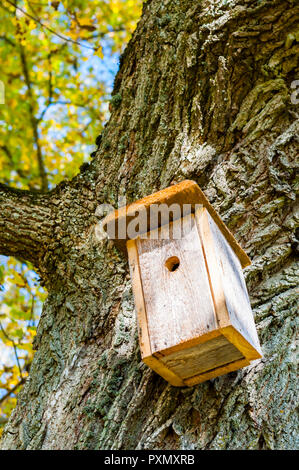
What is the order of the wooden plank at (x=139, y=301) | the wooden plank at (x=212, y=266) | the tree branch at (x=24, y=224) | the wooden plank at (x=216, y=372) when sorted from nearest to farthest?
the wooden plank at (x=212, y=266) → the wooden plank at (x=139, y=301) → the wooden plank at (x=216, y=372) → the tree branch at (x=24, y=224)

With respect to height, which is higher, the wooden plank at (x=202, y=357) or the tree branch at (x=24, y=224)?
the tree branch at (x=24, y=224)

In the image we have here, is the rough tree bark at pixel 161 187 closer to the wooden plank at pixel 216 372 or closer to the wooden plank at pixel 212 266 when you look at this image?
the wooden plank at pixel 216 372

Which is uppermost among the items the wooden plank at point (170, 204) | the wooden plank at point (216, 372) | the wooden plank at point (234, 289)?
Result: the wooden plank at point (170, 204)

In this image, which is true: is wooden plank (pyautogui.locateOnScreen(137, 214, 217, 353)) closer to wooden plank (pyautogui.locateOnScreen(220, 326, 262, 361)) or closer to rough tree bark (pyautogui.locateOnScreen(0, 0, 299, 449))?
wooden plank (pyautogui.locateOnScreen(220, 326, 262, 361))

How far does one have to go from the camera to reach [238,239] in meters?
2.37

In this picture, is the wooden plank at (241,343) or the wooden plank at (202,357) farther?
the wooden plank at (202,357)

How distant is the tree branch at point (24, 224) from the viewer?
8.38 ft

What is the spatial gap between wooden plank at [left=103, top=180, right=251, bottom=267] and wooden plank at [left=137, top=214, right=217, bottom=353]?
79 mm

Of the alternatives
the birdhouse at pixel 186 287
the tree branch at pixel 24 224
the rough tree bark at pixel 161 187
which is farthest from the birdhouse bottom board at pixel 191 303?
the tree branch at pixel 24 224

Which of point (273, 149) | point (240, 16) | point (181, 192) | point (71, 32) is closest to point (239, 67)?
point (240, 16)

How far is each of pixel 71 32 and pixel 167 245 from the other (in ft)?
14.0

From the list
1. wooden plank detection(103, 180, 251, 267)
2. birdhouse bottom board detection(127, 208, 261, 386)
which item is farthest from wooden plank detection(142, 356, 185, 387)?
wooden plank detection(103, 180, 251, 267)

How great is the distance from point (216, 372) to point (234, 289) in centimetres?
33

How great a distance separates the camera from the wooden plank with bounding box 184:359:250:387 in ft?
6.69
